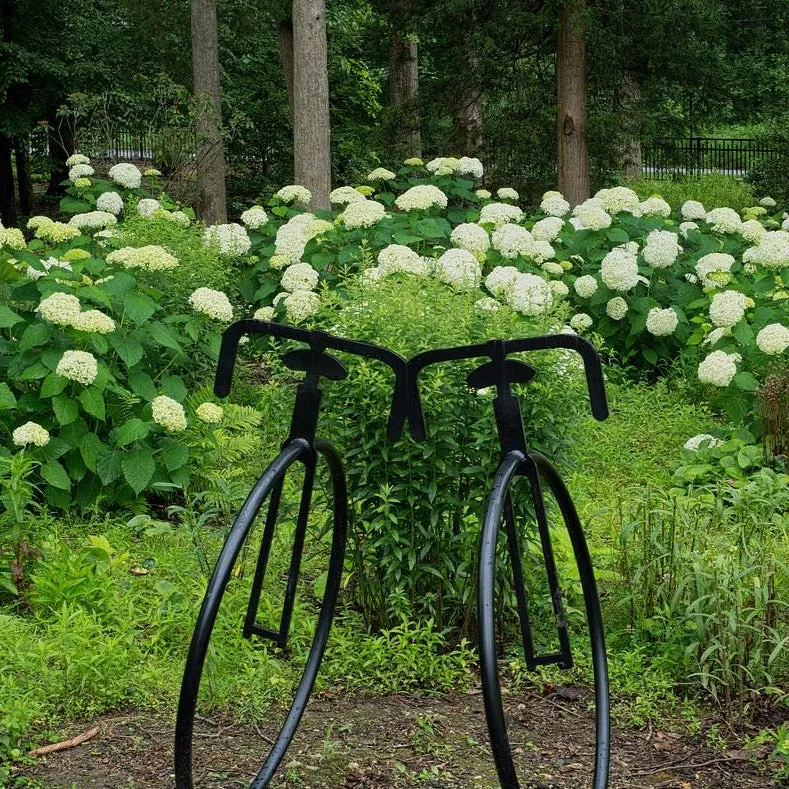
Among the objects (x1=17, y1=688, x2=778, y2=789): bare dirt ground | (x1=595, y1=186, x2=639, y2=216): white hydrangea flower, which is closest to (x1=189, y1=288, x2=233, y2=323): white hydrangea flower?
(x1=17, y1=688, x2=778, y2=789): bare dirt ground

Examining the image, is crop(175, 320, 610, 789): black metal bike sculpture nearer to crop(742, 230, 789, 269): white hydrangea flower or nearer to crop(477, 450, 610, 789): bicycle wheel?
crop(477, 450, 610, 789): bicycle wheel

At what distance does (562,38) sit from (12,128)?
8.63 m

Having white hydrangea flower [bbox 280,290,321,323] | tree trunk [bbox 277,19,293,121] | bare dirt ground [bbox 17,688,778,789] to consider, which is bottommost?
bare dirt ground [bbox 17,688,778,789]

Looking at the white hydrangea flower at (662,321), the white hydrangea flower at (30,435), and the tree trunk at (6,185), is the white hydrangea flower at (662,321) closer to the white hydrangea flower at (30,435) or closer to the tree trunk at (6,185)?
the white hydrangea flower at (30,435)

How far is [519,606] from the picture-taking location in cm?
277

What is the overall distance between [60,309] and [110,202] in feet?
10.3

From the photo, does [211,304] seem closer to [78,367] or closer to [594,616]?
[78,367]

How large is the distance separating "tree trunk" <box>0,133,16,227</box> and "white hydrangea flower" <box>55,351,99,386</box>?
14105 mm

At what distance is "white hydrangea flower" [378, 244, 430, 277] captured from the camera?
5.01 metres

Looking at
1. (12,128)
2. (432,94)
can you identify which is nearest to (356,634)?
(432,94)

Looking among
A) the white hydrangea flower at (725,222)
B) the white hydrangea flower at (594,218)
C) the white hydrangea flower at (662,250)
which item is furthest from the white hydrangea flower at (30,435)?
the white hydrangea flower at (725,222)

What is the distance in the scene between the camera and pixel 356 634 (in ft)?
12.4

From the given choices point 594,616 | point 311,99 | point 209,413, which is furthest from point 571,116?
point 594,616

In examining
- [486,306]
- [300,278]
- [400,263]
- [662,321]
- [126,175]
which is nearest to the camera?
[486,306]
